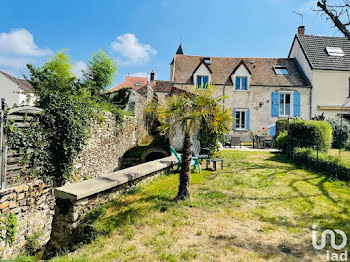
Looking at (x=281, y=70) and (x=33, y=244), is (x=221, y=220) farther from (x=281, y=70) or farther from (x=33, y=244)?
(x=281, y=70)

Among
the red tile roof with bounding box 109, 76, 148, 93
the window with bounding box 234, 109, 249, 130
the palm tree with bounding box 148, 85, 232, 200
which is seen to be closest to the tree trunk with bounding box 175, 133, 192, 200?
the palm tree with bounding box 148, 85, 232, 200

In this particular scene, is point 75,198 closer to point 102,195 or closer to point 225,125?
point 102,195

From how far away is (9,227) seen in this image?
15.6 feet

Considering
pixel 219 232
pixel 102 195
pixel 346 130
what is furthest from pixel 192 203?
pixel 346 130

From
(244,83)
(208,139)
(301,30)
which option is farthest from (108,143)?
(301,30)

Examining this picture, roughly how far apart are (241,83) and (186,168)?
15.4 metres

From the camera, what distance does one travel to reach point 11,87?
19891 mm

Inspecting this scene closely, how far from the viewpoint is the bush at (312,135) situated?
895 centimetres

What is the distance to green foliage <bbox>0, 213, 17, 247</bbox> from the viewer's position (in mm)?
4609

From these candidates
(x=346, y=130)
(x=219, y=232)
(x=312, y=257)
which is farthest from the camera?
(x=346, y=130)

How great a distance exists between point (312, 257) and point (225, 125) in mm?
2811

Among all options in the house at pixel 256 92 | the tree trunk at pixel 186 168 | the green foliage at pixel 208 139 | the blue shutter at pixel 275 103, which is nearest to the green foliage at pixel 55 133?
the tree trunk at pixel 186 168

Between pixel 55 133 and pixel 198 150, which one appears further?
pixel 198 150

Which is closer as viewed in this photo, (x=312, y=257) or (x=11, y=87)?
(x=312, y=257)
